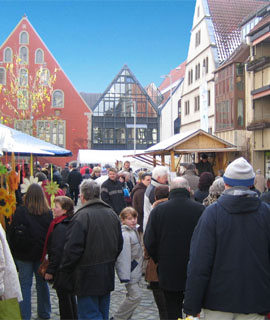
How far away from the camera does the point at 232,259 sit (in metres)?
3.36

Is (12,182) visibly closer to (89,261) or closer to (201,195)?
(201,195)

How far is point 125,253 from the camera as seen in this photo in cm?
567

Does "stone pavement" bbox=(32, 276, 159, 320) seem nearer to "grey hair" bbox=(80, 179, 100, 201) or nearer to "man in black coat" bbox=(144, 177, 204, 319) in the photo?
"man in black coat" bbox=(144, 177, 204, 319)

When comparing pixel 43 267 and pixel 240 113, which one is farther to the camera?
pixel 240 113

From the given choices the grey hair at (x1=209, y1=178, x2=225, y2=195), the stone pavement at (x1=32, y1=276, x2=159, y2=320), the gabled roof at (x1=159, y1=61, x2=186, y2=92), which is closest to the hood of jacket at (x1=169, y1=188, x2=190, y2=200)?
the grey hair at (x1=209, y1=178, x2=225, y2=195)

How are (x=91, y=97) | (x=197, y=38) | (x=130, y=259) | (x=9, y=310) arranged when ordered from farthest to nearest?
(x=91, y=97) < (x=197, y=38) < (x=130, y=259) < (x=9, y=310)

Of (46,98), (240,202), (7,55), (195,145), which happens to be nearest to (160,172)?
(240,202)

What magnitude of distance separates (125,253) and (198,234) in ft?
7.61

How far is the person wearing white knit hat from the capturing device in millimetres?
3320

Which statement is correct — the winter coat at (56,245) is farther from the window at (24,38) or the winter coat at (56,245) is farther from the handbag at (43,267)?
the window at (24,38)

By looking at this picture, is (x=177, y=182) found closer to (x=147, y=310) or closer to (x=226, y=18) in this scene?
(x=147, y=310)

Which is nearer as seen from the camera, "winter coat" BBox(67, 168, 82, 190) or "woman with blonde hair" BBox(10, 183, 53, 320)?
"woman with blonde hair" BBox(10, 183, 53, 320)

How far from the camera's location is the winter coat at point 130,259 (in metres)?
5.57

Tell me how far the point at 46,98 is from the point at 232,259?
1799 inches
